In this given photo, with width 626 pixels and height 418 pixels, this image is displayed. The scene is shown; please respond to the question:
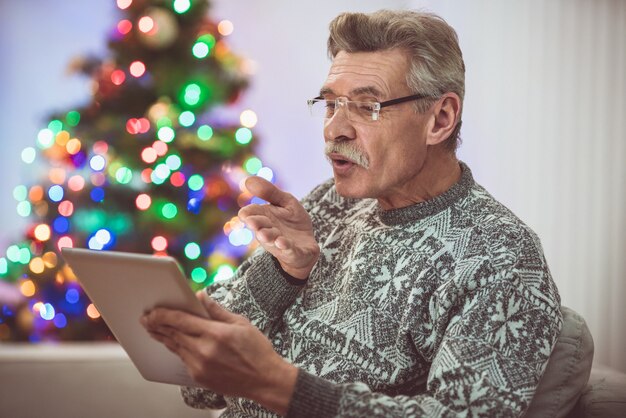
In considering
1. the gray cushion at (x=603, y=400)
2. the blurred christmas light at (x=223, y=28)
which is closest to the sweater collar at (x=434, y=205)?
the gray cushion at (x=603, y=400)

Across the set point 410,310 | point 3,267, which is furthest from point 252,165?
point 410,310

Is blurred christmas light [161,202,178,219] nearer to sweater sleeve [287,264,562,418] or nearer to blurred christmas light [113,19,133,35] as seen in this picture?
blurred christmas light [113,19,133,35]

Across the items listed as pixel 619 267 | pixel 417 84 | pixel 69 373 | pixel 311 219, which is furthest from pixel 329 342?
pixel 69 373

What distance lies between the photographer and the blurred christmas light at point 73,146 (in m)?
3.26

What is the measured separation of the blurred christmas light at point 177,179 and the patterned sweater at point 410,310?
A: 1522 mm

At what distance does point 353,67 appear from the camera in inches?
62.5

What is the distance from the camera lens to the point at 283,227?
1.63m

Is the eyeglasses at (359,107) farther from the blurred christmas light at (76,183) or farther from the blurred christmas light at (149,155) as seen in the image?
the blurred christmas light at (76,183)

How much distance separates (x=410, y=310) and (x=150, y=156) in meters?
2.08

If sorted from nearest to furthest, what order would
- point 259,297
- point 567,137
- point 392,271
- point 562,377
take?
point 562,377
point 392,271
point 259,297
point 567,137

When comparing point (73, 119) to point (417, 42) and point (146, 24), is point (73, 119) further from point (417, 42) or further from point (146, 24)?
point (417, 42)

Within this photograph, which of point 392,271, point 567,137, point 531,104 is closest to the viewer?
point 392,271

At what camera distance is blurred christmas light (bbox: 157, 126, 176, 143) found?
10.6 ft

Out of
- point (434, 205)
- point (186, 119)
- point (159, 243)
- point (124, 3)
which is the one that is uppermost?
point (124, 3)
